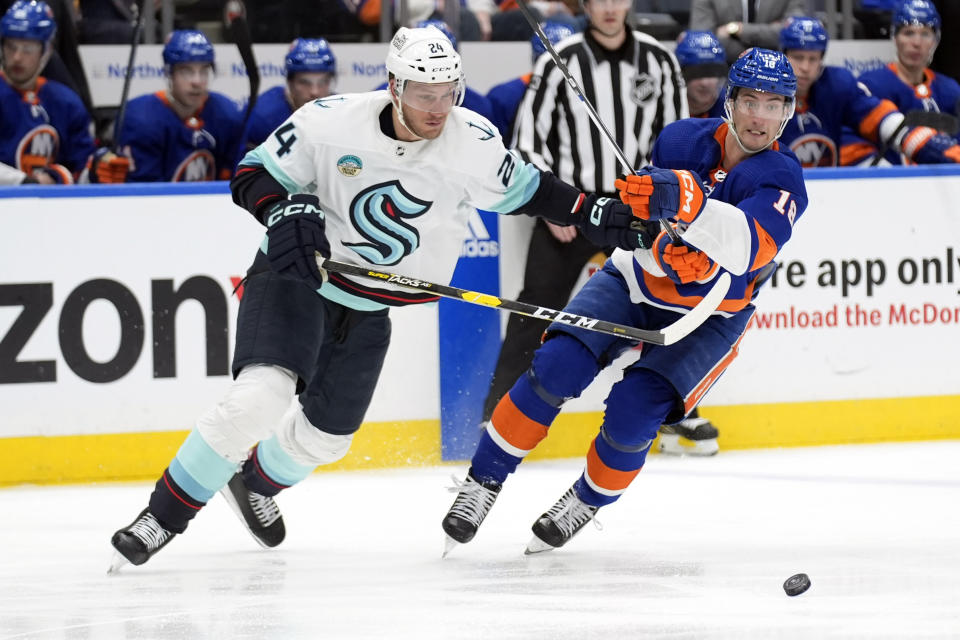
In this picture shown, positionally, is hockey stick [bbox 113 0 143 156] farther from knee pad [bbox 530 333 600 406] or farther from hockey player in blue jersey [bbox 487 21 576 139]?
knee pad [bbox 530 333 600 406]

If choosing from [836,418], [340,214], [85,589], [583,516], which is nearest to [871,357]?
[836,418]

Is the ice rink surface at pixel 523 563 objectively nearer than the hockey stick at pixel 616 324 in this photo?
Yes

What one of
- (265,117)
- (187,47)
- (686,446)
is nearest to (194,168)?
(265,117)

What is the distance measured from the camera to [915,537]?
340cm

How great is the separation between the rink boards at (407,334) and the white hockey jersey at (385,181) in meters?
1.39

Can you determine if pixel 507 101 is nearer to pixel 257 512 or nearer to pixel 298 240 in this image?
pixel 257 512

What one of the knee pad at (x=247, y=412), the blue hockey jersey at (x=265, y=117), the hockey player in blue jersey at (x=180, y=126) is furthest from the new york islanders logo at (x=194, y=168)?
the knee pad at (x=247, y=412)

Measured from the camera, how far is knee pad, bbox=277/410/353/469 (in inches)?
129

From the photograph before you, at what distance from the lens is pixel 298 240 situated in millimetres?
2875

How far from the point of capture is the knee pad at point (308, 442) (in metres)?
3.28

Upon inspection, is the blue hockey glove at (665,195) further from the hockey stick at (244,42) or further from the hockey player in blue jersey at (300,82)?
the hockey stick at (244,42)

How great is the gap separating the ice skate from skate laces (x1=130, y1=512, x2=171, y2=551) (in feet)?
7.04

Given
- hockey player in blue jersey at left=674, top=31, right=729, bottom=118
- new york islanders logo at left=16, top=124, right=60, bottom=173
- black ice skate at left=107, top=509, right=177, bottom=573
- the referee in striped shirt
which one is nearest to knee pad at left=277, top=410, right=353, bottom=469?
black ice skate at left=107, top=509, right=177, bottom=573

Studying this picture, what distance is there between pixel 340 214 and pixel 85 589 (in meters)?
0.92
